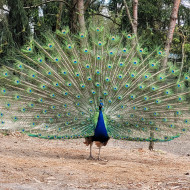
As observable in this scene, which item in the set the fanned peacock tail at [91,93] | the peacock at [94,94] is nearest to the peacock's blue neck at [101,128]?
the peacock at [94,94]

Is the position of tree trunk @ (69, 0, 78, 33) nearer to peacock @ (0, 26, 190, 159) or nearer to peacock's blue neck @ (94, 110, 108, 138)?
peacock @ (0, 26, 190, 159)

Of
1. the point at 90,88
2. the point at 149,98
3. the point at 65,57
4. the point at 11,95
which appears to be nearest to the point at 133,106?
the point at 149,98

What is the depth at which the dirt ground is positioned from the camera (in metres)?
4.96

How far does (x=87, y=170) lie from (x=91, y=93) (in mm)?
1729

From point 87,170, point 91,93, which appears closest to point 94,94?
point 91,93

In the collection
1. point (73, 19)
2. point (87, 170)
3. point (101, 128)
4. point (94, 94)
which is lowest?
point (87, 170)

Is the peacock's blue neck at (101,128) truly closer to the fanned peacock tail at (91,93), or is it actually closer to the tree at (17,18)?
the fanned peacock tail at (91,93)

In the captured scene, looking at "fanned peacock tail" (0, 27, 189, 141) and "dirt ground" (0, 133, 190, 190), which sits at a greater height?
"fanned peacock tail" (0, 27, 189, 141)

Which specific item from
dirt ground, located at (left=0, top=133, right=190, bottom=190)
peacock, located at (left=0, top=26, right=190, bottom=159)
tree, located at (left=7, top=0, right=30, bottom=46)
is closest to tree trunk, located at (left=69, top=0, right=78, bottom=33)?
peacock, located at (left=0, top=26, right=190, bottom=159)

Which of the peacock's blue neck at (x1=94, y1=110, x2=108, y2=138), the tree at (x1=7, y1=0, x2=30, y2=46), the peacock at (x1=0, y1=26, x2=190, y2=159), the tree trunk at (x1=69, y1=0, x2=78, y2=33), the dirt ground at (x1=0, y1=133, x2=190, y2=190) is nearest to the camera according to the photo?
the dirt ground at (x1=0, y1=133, x2=190, y2=190)

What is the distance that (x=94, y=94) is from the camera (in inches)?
288

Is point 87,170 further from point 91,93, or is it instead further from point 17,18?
point 17,18

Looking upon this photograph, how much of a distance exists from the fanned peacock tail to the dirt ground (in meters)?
0.59

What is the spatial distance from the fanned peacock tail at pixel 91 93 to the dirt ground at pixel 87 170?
592 millimetres
